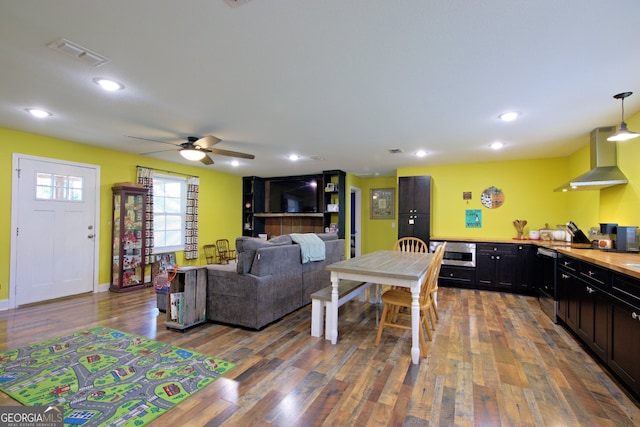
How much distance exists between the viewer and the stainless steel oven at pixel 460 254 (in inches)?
205

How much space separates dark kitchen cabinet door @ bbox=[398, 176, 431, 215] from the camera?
19.2 feet

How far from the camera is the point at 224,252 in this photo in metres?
7.18

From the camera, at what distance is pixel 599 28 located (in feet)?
5.81

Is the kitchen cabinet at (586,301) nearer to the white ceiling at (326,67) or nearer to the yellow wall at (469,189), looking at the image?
the yellow wall at (469,189)

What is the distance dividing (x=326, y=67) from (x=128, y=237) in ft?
15.2

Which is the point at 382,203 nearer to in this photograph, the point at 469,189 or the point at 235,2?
the point at 469,189

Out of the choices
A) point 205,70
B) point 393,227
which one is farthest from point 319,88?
point 393,227

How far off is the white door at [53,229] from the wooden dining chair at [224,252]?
2623 mm

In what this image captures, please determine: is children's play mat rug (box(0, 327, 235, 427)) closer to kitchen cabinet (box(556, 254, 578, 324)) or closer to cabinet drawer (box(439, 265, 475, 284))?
kitchen cabinet (box(556, 254, 578, 324))

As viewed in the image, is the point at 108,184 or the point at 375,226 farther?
the point at 375,226

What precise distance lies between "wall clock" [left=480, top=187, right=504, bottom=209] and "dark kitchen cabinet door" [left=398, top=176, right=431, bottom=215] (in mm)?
1045

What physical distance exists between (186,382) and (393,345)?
1.88 m

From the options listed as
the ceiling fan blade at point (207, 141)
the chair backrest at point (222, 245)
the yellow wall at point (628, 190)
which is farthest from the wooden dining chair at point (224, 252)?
the yellow wall at point (628, 190)

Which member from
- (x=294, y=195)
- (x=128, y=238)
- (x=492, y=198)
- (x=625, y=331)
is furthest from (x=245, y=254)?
(x=492, y=198)
